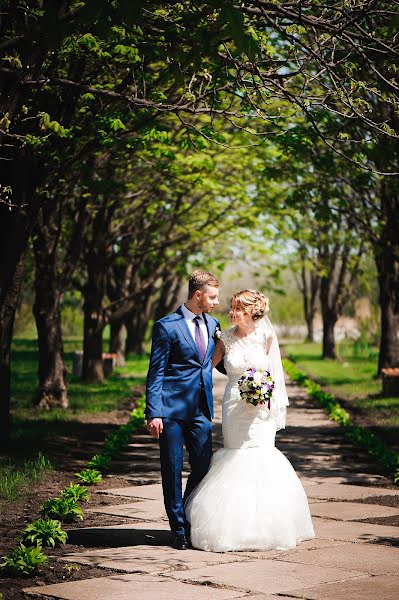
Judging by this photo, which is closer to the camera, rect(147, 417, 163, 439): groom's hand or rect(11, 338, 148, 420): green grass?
rect(147, 417, 163, 439): groom's hand

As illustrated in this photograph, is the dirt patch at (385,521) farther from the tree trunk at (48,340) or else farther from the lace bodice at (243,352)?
the tree trunk at (48,340)

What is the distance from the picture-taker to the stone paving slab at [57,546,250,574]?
729 centimetres

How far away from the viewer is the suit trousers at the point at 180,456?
8062 mm

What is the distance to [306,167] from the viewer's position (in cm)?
2316

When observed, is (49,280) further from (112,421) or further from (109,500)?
(109,500)

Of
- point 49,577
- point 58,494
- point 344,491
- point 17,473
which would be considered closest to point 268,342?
point 49,577

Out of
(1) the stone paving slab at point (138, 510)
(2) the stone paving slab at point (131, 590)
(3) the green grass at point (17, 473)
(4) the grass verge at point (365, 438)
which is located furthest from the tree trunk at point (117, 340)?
(2) the stone paving slab at point (131, 590)

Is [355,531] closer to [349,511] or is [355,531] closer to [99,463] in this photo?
[349,511]

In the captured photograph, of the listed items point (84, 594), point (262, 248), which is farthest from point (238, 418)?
point (262, 248)

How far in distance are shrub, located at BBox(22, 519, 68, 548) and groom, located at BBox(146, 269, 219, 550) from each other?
86cm

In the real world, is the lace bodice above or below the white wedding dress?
above

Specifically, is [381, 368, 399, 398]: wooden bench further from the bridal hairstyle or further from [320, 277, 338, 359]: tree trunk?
[320, 277, 338, 359]: tree trunk

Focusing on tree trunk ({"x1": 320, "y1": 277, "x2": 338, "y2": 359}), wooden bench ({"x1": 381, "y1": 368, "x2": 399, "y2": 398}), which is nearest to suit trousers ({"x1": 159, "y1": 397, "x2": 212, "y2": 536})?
wooden bench ({"x1": 381, "y1": 368, "x2": 399, "y2": 398})

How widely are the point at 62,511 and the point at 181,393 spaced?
1.88 meters
